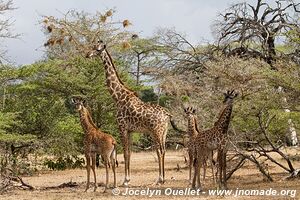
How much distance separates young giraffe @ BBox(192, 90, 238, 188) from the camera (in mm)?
11102

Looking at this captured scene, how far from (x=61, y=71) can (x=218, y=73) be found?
650 centimetres

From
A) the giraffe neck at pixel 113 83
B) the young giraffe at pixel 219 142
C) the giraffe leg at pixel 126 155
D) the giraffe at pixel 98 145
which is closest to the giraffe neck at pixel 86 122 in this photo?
the giraffe at pixel 98 145

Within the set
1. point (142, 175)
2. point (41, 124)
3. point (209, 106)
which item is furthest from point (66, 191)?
point (41, 124)

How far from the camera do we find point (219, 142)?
1110 centimetres

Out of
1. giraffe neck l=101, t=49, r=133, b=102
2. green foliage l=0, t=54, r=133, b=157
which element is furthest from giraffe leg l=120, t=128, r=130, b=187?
green foliage l=0, t=54, r=133, b=157

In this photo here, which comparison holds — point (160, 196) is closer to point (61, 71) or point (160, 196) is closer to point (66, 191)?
point (66, 191)

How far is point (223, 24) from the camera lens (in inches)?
1128

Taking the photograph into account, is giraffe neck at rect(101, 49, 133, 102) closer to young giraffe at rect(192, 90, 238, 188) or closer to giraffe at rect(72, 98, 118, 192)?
giraffe at rect(72, 98, 118, 192)

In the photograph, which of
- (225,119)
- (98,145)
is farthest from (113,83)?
(225,119)

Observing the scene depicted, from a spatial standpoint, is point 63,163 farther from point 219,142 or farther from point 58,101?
point 219,142

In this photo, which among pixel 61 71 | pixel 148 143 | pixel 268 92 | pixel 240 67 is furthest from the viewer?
pixel 148 143

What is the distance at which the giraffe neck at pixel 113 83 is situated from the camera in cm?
1438

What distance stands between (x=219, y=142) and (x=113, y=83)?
436 centimetres

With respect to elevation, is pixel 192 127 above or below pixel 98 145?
above
